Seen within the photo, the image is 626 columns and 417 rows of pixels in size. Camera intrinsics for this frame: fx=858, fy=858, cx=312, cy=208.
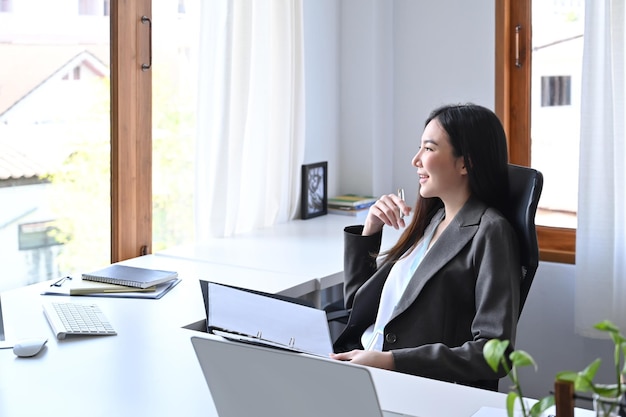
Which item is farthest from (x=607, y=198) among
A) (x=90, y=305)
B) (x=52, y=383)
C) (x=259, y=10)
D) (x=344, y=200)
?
(x=52, y=383)

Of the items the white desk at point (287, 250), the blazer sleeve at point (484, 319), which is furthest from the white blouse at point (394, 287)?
the white desk at point (287, 250)

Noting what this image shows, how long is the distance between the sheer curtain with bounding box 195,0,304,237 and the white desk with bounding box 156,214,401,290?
10 cm

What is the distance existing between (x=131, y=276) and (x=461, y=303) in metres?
1.01

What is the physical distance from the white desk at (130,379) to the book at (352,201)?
60.5 inches

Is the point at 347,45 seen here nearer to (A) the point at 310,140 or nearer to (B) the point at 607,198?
(A) the point at 310,140

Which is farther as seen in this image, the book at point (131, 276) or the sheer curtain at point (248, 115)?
the sheer curtain at point (248, 115)

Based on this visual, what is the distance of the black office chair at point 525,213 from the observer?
2059mm

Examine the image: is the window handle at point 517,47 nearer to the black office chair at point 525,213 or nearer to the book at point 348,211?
the book at point 348,211

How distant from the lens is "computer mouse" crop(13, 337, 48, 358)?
1.90 meters

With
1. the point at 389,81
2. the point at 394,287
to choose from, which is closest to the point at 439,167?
the point at 394,287

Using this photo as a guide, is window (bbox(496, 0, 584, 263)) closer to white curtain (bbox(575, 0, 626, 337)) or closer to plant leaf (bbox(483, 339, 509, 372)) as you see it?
white curtain (bbox(575, 0, 626, 337))

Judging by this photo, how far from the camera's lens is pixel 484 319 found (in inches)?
77.4

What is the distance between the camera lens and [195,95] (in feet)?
10.2

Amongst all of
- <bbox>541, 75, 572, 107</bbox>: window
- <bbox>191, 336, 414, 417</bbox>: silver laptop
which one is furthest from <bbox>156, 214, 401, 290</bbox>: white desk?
<bbox>191, 336, 414, 417</bbox>: silver laptop
